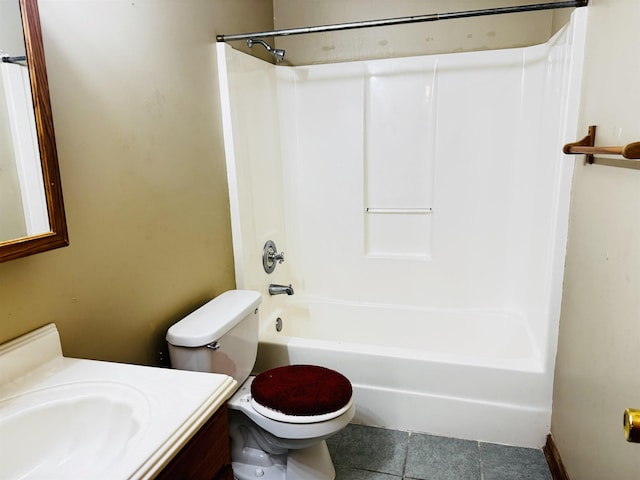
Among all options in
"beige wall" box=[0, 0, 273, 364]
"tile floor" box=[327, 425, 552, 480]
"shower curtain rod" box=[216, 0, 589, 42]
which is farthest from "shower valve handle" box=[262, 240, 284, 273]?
"shower curtain rod" box=[216, 0, 589, 42]

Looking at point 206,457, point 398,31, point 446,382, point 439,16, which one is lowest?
point 446,382

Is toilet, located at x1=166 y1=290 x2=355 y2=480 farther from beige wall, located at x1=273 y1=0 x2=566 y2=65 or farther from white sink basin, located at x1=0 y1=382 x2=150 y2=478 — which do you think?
beige wall, located at x1=273 y1=0 x2=566 y2=65

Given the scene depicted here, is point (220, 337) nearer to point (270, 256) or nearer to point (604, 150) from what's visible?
point (270, 256)

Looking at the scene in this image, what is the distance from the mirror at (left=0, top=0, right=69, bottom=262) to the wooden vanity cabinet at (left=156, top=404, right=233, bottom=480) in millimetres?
587

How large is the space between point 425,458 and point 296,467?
593mm

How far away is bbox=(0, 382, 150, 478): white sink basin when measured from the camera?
0.92 m

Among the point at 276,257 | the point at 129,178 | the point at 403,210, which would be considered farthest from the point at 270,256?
the point at 129,178

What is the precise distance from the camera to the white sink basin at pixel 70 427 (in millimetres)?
916

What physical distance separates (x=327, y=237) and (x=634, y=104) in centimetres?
178

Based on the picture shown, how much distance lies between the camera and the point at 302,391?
158 cm

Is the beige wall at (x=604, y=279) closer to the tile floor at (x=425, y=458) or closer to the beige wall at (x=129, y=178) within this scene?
the tile floor at (x=425, y=458)

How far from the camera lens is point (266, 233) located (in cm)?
243

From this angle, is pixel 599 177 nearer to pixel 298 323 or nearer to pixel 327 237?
pixel 327 237

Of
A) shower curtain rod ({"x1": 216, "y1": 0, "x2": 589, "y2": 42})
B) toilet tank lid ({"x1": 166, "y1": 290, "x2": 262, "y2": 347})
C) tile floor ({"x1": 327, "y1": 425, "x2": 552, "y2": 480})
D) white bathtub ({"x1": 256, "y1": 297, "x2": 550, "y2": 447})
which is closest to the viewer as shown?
toilet tank lid ({"x1": 166, "y1": 290, "x2": 262, "y2": 347})
